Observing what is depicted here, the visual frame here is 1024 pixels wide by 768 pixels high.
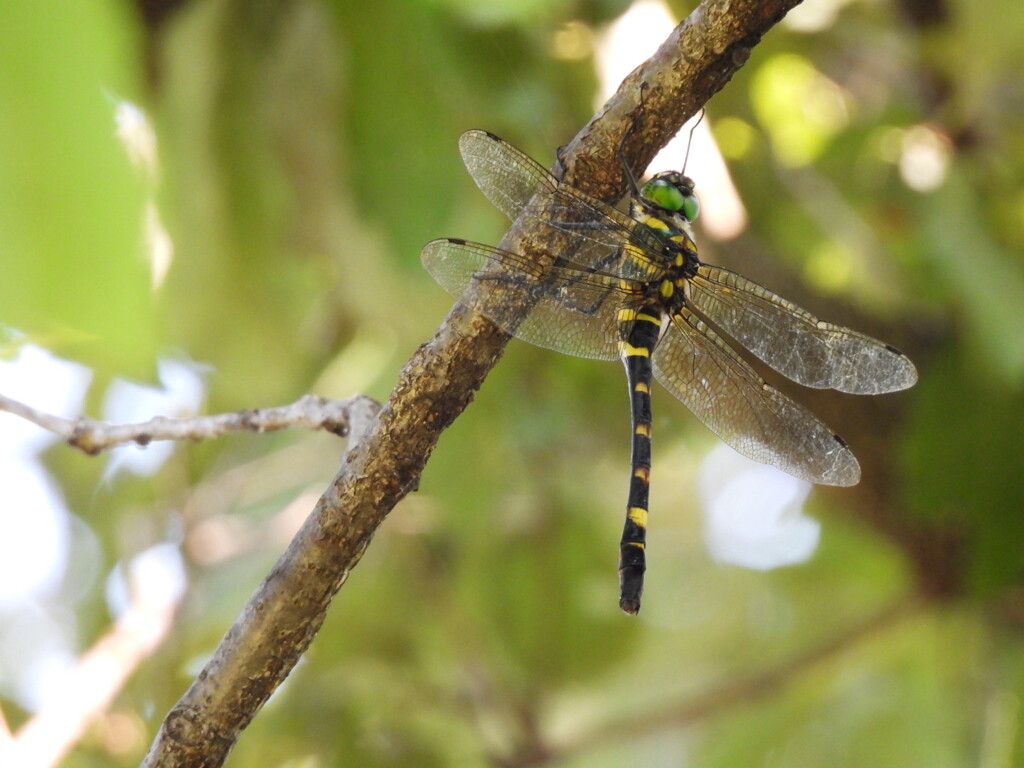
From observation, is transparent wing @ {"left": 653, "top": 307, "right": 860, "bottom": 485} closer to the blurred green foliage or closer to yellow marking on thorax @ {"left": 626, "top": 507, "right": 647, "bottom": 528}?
yellow marking on thorax @ {"left": 626, "top": 507, "right": 647, "bottom": 528}

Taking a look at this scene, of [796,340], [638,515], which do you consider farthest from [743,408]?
[638,515]

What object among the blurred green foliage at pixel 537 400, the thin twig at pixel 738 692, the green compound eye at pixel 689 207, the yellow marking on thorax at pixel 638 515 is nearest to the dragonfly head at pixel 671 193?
the green compound eye at pixel 689 207

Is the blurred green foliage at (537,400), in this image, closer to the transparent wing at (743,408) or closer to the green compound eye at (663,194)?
the green compound eye at (663,194)

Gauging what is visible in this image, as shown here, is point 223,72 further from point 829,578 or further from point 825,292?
point 829,578

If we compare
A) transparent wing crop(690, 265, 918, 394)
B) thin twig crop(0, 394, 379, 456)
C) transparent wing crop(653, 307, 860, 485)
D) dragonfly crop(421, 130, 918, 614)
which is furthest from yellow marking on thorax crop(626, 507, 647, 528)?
thin twig crop(0, 394, 379, 456)

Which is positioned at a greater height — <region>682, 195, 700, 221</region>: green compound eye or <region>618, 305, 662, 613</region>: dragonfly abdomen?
<region>682, 195, 700, 221</region>: green compound eye

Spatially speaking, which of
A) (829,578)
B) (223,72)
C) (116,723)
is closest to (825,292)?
(829,578)
